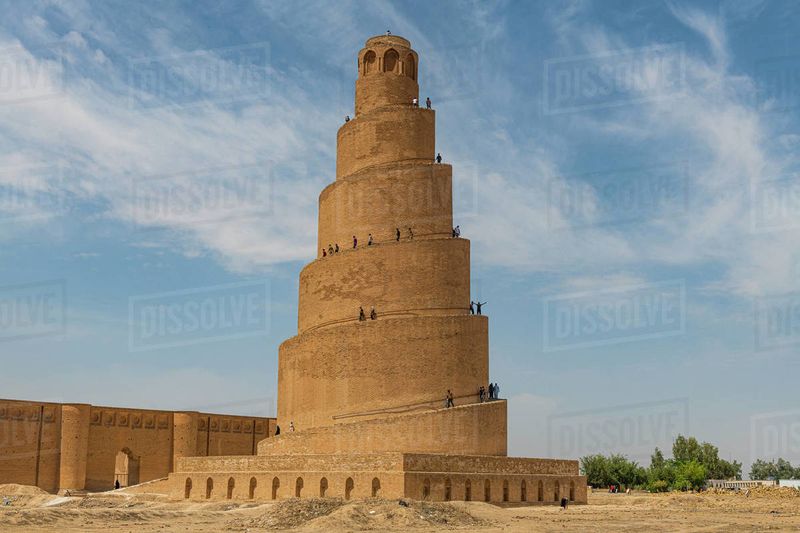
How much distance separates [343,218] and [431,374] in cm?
727

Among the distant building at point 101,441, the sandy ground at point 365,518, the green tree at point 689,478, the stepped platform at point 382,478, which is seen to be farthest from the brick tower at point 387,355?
the green tree at point 689,478

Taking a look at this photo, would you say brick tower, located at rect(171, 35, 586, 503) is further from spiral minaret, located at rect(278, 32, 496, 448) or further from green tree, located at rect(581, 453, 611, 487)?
green tree, located at rect(581, 453, 611, 487)

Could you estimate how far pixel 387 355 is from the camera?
29953mm

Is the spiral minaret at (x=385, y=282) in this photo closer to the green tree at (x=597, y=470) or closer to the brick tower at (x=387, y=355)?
the brick tower at (x=387, y=355)

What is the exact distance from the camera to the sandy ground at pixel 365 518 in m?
20.7

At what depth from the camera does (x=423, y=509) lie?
22.5 m

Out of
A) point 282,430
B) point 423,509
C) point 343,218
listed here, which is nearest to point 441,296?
point 343,218

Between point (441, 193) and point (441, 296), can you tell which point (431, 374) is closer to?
point (441, 296)

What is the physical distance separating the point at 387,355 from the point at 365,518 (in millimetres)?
9212

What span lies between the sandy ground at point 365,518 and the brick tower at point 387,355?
1494mm

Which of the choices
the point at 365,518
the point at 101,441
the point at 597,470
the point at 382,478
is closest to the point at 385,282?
the point at 382,478

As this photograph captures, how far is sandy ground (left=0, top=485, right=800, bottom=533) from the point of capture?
2069cm

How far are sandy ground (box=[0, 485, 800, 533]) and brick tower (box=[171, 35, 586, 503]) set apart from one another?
4.90ft

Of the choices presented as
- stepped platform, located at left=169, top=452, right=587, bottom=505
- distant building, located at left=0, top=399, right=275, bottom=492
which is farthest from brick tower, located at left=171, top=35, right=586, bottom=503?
distant building, located at left=0, top=399, right=275, bottom=492
